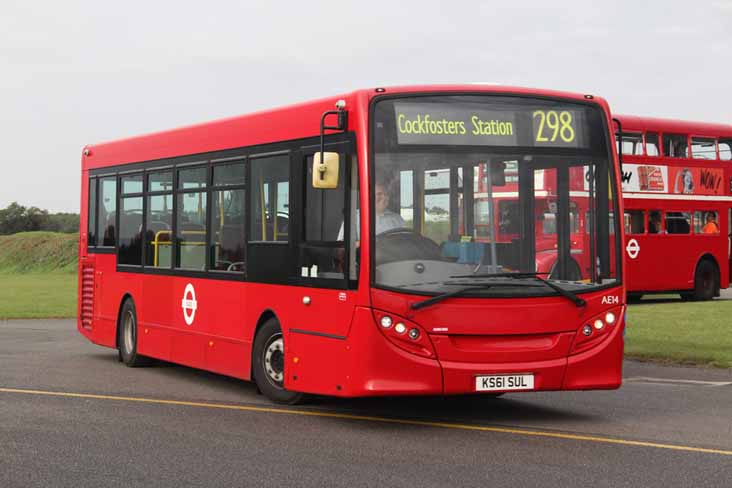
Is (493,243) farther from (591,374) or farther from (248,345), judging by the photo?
(248,345)

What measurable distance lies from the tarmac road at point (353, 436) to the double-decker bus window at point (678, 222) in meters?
16.2

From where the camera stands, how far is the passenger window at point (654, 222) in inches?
1188

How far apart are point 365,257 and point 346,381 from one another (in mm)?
1036

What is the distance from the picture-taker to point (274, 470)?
8461 mm

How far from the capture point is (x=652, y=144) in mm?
29484

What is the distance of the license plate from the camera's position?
34.1 ft

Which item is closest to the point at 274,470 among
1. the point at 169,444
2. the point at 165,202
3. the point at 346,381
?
the point at 169,444

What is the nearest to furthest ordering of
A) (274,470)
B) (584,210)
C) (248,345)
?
(274,470) < (584,210) < (248,345)

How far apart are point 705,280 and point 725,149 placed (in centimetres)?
326

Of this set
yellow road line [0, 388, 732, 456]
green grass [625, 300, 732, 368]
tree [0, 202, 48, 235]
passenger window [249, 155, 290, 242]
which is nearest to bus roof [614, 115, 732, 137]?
green grass [625, 300, 732, 368]

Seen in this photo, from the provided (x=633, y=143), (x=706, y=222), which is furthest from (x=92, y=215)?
(x=706, y=222)

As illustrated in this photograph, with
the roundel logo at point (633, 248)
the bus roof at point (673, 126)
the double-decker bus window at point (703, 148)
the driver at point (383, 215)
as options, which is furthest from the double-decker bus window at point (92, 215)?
the double-decker bus window at point (703, 148)

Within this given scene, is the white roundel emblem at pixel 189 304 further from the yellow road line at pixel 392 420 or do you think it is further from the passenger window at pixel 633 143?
the passenger window at pixel 633 143

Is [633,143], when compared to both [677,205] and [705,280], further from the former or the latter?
[705,280]
